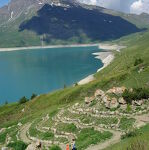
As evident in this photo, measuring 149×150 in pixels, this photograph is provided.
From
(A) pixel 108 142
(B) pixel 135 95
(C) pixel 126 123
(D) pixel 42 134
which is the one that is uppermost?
(B) pixel 135 95

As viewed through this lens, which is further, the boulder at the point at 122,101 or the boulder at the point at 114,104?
the boulder at the point at 122,101

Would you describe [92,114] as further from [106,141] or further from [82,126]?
[106,141]

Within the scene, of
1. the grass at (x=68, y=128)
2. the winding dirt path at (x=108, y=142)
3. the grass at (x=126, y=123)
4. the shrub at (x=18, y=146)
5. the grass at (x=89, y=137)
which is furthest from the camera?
the grass at (x=68, y=128)

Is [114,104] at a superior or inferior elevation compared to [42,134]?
superior

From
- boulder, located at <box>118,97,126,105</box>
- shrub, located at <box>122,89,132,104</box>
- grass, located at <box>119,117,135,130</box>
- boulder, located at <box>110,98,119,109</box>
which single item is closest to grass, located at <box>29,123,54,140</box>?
grass, located at <box>119,117,135,130</box>

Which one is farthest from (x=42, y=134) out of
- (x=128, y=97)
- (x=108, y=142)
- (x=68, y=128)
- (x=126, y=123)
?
(x=128, y=97)

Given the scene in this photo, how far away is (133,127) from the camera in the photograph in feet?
125

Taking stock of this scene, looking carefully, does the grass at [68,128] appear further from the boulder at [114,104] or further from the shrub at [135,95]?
the shrub at [135,95]

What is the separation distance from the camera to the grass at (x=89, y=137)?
35.6 meters

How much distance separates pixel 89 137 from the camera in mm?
38312

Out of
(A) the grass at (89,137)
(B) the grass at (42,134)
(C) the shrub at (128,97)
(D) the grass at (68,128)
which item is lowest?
(B) the grass at (42,134)

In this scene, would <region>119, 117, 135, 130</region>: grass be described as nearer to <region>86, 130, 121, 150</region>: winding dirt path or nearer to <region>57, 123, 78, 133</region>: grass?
<region>86, 130, 121, 150</region>: winding dirt path

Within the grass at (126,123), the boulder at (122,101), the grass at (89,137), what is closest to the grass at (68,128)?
the grass at (89,137)

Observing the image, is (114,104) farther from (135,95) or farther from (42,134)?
(42,134)
